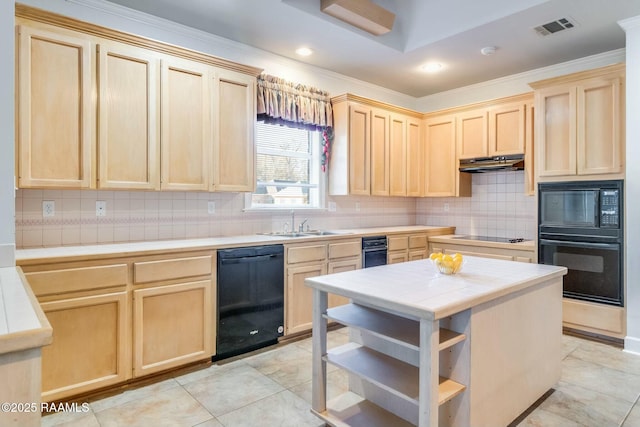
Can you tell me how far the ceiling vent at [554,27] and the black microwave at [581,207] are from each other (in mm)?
1357

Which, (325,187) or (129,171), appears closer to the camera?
(129,171)

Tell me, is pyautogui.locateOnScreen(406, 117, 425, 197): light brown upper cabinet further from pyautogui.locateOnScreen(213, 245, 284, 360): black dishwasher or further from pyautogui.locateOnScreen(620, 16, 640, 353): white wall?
pyautogui.locateOnScreen(213, 245, 284, 360): black dishwasher

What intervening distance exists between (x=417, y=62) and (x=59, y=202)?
360cm

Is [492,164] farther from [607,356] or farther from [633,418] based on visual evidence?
[633,418]

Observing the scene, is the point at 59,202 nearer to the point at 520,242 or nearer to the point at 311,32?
the point at 311,32

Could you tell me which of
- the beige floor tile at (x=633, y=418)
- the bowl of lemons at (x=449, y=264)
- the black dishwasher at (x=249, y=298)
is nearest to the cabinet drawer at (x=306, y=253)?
the black dishwasher at (x=249, y=298)

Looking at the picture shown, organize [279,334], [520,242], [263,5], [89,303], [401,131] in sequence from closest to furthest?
[89,303], [263,5], [279,334], [520,242], [401,131]

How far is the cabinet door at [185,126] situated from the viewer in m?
2.92

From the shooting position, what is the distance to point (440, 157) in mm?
4867

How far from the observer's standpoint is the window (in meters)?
3.93

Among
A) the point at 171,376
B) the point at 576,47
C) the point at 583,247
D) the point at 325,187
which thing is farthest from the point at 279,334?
the point at 576,47

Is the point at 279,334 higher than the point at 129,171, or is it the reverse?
the point at 129,171

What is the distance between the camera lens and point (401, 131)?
4.76 meters

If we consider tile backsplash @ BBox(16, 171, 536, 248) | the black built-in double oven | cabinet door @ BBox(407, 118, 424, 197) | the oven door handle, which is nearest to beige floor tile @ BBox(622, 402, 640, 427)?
the black built-in double oven
